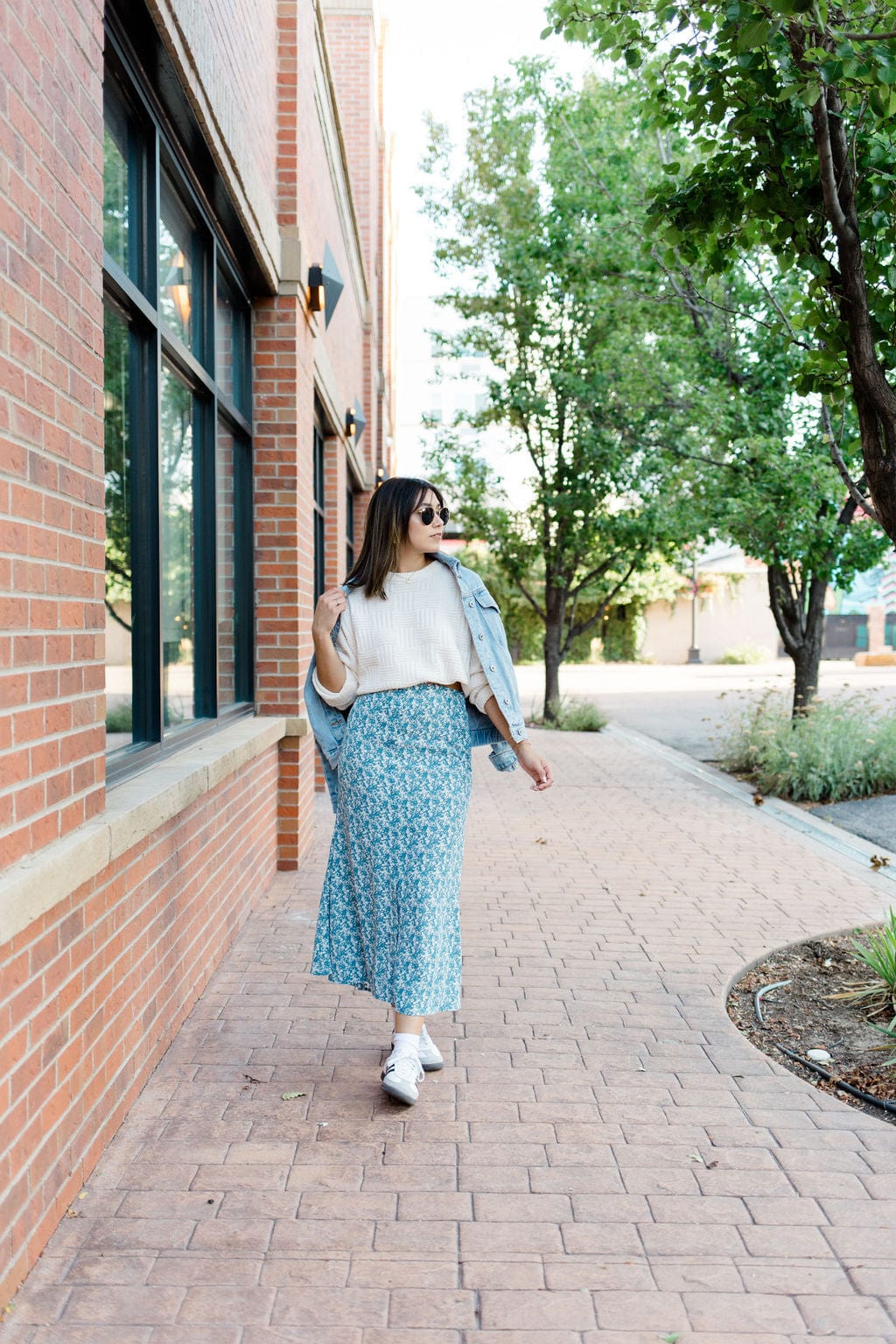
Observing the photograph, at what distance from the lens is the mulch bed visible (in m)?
3.98

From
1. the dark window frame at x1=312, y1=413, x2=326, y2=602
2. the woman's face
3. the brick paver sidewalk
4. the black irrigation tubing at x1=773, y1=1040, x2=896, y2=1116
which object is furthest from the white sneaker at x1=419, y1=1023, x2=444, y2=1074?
the dark window frame at x1=312, y1=413, x2=326, y2=602

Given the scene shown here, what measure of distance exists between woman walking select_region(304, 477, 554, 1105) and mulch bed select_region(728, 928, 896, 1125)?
1350mm

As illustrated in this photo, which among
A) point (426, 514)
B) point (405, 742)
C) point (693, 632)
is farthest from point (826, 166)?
point (693, 632)

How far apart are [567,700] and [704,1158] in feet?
50.2

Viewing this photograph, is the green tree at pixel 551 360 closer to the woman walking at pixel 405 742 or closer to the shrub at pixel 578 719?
the shrub at pixel 578 719

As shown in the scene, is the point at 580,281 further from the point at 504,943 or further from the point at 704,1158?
the point at 704,1158

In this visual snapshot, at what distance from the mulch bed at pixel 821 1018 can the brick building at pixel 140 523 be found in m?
2.21

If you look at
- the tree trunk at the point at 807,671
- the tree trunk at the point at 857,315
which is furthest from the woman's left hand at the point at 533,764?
the tree trunk at the point at 807,671

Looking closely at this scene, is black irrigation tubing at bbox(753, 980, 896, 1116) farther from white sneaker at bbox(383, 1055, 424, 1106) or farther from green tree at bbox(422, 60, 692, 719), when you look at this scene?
green tree at bbox(422, 60, 692, 719)

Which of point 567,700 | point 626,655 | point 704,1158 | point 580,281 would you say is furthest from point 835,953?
point 626,655

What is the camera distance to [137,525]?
427cm

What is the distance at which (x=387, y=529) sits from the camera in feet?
12.4

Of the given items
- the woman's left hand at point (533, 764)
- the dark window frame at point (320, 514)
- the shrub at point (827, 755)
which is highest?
the dark window frame at point (320, 514)

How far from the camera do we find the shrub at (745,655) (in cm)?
4362
